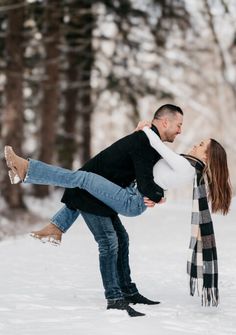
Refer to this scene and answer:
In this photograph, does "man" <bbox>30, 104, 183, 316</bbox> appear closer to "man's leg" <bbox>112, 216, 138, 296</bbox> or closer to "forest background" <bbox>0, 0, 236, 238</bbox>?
"man's leg" <bbox>112, 216, 138, 296</bbox>

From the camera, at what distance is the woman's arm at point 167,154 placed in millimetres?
5562

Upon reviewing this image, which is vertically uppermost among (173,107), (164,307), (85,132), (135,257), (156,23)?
(156,23)

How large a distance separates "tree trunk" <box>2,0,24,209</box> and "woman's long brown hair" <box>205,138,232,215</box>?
11.6 meters

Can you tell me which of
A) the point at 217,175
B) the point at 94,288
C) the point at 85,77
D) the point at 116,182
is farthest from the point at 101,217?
the point at 85,77

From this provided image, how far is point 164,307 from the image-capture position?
6027 millimetres

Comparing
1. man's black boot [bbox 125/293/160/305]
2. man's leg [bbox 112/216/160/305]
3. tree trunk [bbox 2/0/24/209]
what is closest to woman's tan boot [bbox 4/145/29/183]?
man's leg [bbox 112/216/160/305]

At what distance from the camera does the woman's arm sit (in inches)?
219

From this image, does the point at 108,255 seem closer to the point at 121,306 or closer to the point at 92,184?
the point at 121,306

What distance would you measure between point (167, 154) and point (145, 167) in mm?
212

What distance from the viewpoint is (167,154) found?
5.59m

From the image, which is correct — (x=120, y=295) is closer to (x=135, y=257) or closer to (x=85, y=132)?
(x=135, y=257)

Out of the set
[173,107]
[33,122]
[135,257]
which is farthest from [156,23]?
[173,107]

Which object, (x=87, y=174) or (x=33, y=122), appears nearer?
(x=87, y=174)

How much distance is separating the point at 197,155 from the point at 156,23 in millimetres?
15068
